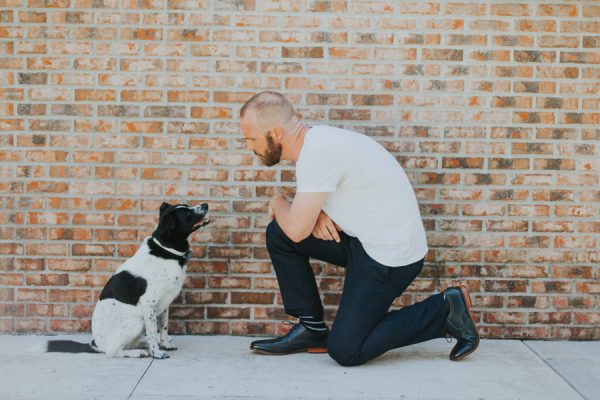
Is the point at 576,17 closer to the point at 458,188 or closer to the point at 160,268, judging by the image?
the point at 458,188

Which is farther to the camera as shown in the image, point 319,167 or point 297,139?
point 297,139

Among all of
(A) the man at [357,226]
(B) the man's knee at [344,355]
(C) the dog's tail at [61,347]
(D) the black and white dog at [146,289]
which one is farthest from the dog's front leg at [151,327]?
(B) the man's knee at [344,355]

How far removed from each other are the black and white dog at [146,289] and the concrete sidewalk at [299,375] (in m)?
0.09

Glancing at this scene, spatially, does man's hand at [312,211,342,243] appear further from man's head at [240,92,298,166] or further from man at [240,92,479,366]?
man's head at [240,92,298,166]

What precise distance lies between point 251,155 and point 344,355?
130 centimetres

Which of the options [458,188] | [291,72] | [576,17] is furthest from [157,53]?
[576,17]

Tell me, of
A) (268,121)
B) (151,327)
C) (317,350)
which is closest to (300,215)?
(268,121)

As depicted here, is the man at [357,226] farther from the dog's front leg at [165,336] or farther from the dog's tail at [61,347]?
the dog's tail at [61,347]

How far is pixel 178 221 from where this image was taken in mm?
3584

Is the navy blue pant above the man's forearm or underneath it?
underneath

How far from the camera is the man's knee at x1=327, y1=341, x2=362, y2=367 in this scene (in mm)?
3428

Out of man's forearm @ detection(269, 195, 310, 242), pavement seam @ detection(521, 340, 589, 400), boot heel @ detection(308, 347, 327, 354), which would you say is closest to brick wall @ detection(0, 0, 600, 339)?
pavement seam @ detection(521, 340, 589, 400)

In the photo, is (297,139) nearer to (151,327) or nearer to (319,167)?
(319,167)

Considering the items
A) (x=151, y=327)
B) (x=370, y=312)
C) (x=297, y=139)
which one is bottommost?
(x=151, y=327)
